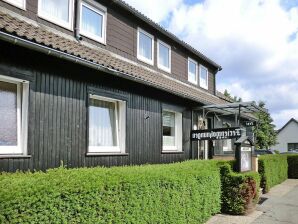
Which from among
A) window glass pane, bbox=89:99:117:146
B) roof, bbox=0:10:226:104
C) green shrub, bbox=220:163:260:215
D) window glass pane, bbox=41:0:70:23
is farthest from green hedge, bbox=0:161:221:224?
window glass pane, bbox=41:0:70:23

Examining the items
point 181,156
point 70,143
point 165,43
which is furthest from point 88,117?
point 165,43

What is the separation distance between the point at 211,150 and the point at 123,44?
7.48m

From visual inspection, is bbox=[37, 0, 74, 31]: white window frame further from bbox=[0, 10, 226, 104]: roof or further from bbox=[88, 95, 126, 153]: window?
bbox=[88, 95, 126, 153]: window

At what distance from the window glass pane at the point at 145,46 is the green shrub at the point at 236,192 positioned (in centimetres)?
488

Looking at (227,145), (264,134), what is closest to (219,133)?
(227,145)

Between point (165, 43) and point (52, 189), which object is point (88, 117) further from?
point (165, 43)

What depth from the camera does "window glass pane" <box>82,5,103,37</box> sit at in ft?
32.7

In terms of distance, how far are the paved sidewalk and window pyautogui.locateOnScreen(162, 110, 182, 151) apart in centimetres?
344

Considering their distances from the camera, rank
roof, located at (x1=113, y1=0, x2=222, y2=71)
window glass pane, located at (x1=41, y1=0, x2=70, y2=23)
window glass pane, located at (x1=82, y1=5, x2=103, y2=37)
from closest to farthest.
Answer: window glass pane, located at (x1=41, y1=0, x2=70, y2=23)
window glass pane, located at (x1=82, y1=5, x2=103, y2=37)
roof, located at (x1=113, y1=0, x2=222, y2=71)

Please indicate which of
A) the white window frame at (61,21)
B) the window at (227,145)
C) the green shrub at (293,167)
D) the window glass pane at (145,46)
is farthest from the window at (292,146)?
the white window frame at (61,21)

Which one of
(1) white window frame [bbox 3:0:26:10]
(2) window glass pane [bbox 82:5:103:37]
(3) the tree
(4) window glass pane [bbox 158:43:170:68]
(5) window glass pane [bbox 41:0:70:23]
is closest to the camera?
(1) white window frame [bbox 3:0:26:10]

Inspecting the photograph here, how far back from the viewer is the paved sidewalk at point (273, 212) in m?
9.52

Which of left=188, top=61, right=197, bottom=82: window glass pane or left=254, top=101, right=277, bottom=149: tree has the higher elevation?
left=188, top=61, right=197, bottom=82: window glass pane

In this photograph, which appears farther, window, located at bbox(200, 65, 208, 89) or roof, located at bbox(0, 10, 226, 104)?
window, located at bbox(200, 65, 208, 89)
